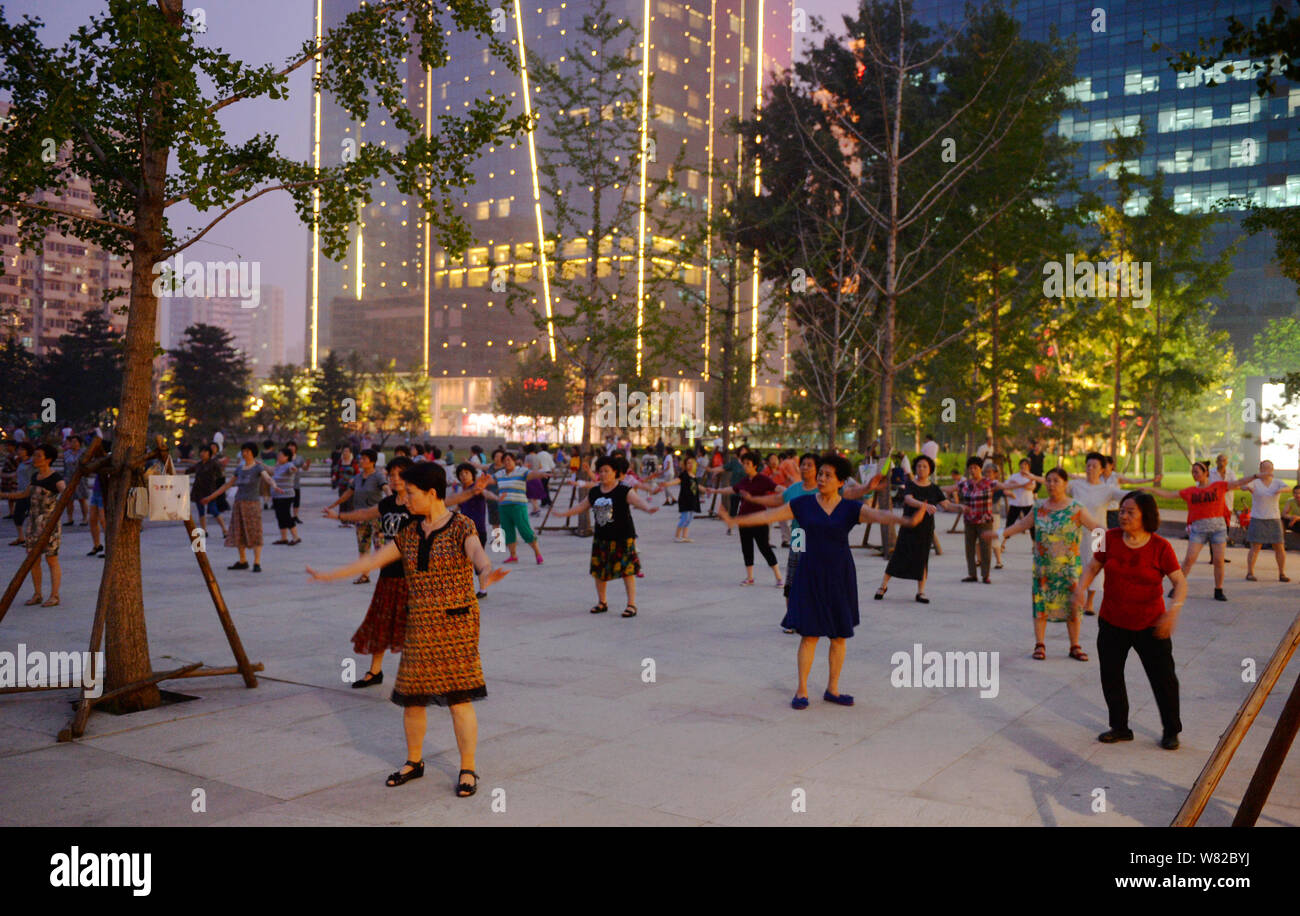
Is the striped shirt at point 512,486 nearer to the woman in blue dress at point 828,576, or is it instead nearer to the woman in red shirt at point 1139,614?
the woman in blue dress at point 828,576

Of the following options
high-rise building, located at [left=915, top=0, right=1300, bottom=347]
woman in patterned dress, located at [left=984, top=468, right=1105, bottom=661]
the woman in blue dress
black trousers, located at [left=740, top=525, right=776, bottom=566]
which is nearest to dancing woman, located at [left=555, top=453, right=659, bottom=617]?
black trousers, located at [left=740, top=525, right=776, bottom=566]

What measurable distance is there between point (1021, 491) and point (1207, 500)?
2369 millimetres

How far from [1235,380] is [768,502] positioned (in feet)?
253

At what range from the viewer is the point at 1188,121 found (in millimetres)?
100312

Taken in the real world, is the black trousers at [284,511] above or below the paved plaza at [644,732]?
above

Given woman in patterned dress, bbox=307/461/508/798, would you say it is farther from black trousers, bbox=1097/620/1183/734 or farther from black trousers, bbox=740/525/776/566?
black trousers, bbox=740/525/776/566

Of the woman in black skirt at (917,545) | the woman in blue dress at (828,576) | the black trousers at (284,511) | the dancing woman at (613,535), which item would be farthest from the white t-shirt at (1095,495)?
the black trousers at (284,511)

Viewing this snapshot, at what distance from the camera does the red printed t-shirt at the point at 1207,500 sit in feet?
44.2

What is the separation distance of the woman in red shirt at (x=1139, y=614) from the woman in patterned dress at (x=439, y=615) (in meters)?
4.18

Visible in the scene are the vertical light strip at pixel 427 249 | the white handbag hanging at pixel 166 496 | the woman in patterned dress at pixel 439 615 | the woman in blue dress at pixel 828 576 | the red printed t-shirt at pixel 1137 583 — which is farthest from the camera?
the vertical light strip at pixel 427 249

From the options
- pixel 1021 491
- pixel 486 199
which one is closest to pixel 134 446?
pixel 1021 491

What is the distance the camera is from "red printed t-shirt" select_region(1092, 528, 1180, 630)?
6652 millimetres

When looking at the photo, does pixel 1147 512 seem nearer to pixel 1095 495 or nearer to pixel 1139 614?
pixel 1139 614
